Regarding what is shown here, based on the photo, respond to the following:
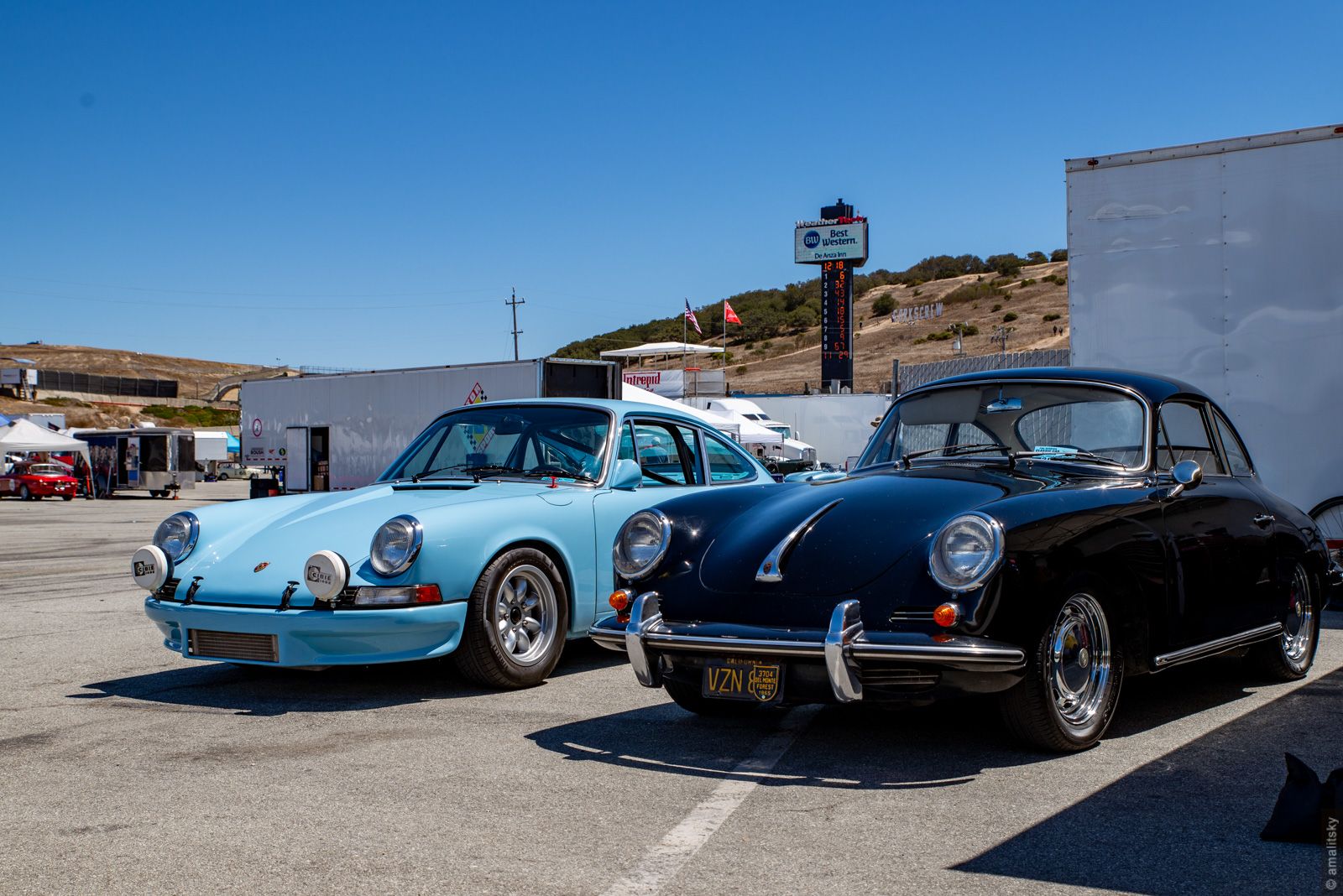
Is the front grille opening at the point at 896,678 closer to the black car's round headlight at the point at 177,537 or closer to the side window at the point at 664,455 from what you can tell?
the side window at the point at 664,455

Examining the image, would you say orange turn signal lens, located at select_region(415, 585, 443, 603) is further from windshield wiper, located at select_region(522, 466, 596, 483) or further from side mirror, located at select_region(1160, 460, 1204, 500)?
side mirror, located at select_region(1160, 460, 1204, 500)

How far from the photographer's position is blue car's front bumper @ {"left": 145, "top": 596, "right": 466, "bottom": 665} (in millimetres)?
5672

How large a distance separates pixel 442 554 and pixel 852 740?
2072mm

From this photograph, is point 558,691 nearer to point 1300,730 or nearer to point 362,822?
point 362,822

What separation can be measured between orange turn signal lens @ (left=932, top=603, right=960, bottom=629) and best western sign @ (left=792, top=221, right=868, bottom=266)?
62.8 meters

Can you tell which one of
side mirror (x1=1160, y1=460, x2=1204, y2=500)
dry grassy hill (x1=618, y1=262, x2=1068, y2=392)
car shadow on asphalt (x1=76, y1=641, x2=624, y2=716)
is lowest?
car shadow on asphalt (x1=76, y1=641, x2=624, y2=716)

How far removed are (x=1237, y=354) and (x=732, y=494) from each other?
540cm

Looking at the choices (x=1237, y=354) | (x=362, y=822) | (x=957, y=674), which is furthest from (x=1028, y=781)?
(x=1237, y=354)

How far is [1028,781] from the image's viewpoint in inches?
173

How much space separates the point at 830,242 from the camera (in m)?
68.2

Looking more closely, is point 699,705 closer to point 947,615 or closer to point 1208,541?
point 947,615

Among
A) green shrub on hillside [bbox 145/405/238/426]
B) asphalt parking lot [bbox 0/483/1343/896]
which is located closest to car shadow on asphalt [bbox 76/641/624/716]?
asphalt parking lot [bbox 0/483/1343/896]

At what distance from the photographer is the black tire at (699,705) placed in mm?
5500

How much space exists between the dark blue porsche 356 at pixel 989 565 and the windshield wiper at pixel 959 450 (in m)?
0.01
